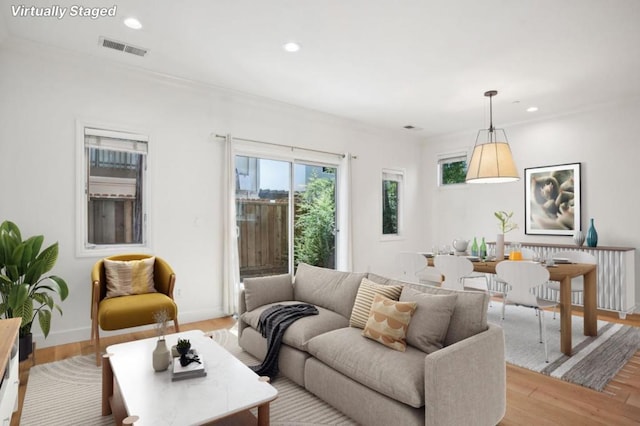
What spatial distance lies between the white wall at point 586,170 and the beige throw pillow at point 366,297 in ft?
13.6

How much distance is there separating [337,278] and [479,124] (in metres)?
4.37

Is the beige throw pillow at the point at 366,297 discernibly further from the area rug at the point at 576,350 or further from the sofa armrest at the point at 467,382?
the area rug at the point at 576,350

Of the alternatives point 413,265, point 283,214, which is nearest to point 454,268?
point 413,265

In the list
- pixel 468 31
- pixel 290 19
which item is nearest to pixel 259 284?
pixel 290 19

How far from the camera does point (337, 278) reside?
3182 millimetres

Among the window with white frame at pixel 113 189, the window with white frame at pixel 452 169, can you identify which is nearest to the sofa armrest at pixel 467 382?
the window with white frame at pixel 113 189

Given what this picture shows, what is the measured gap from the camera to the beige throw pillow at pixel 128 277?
136 inches

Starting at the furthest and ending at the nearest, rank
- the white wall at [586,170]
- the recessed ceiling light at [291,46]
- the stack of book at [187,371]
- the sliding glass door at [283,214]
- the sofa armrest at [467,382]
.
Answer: the sliding glass door at [283,214] < the white wall at [586,170] < the recessed ceiling light at [291,46] < the stack of book at [187,371] < the sofa armrest at [467,382]

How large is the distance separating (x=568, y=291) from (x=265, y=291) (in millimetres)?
2809

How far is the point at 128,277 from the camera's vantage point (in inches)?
138

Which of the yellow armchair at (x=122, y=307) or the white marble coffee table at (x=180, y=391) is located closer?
the white marble coffee table at (x=180, y=391)

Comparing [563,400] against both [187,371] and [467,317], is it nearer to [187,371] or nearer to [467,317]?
[467,317]

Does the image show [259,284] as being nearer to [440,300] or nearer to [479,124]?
[440,300]

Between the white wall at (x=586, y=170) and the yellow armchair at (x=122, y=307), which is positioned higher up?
the white wall at (x=586, y=170)
